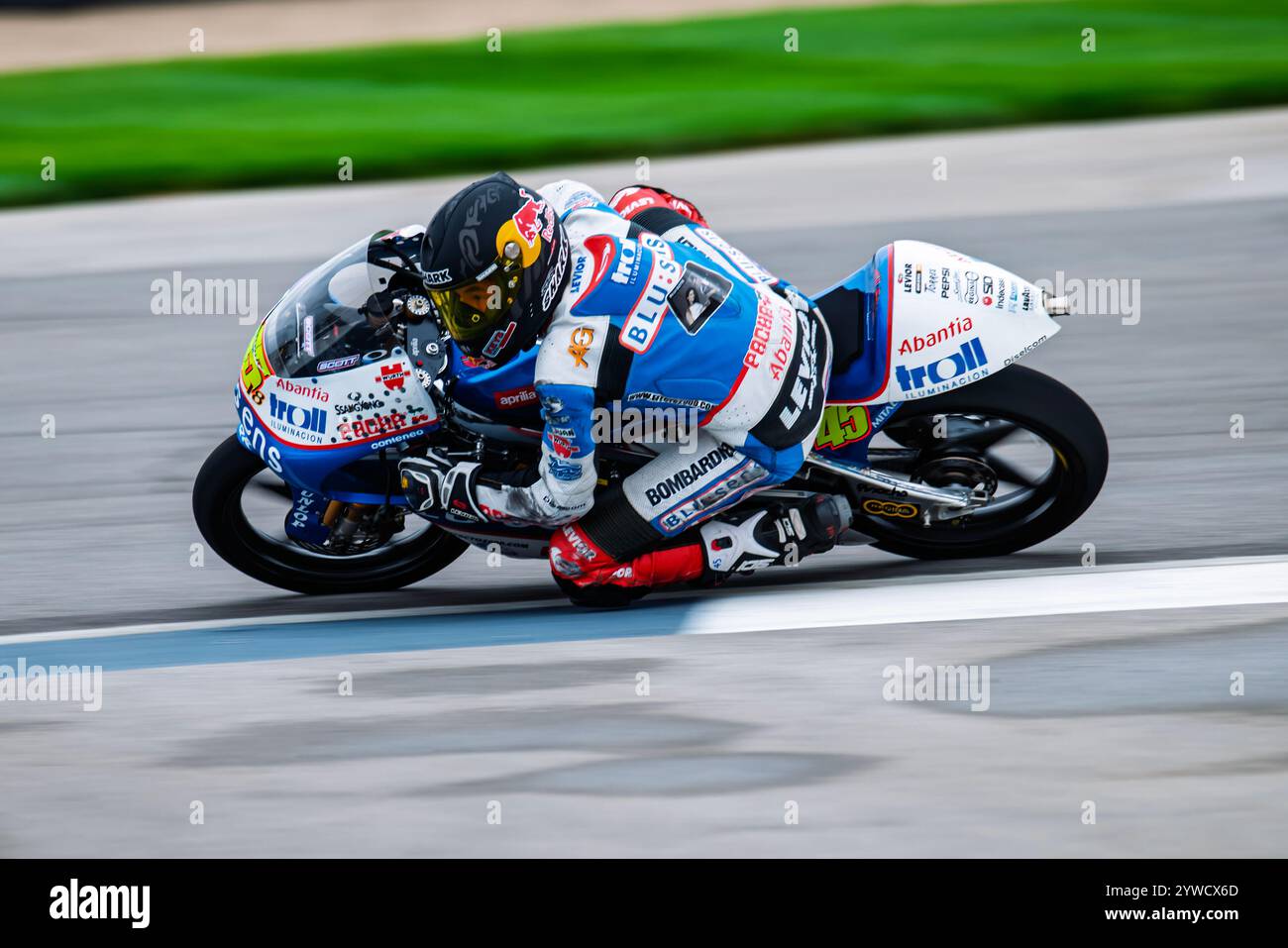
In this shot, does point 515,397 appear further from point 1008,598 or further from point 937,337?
point 1008,598

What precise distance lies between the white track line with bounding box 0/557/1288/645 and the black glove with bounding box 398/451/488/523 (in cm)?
64

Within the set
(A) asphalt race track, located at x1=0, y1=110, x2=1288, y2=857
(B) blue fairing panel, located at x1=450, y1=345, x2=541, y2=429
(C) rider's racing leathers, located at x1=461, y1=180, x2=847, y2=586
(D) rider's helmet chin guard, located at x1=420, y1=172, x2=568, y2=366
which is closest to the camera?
(A) asphalt race track, located at x1=0, y1=110, x2=1288, y2=857

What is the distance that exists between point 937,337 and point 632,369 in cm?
102

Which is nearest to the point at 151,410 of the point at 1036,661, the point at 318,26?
the point at 1036,661

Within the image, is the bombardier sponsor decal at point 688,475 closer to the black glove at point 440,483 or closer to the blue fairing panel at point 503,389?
the blue fairing panel at point 503,389

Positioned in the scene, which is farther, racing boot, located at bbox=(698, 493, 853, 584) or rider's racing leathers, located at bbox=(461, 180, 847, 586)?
racing boot, located at bbox=(698, 493, 853, 584)

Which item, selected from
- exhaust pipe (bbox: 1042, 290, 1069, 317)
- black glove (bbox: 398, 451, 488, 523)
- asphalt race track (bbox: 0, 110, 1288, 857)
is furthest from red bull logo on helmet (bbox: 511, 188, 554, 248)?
exhaust pipe (bbox: 1042, 290, 1069, 317)

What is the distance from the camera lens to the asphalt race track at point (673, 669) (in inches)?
162

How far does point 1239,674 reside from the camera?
4.74 m

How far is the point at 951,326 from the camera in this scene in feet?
17.1

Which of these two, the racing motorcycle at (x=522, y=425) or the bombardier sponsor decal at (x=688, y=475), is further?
the bombardier sponsor decal at (x=688, y=475)

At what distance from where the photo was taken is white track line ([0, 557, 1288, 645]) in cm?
528

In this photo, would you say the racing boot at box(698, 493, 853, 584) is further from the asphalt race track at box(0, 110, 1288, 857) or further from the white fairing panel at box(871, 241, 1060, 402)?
the white fairing panel at box(871, 241, 1060, 402)

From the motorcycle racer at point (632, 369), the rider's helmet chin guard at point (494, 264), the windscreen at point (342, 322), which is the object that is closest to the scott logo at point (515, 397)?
the motorcycle racer at point (632, 369)
